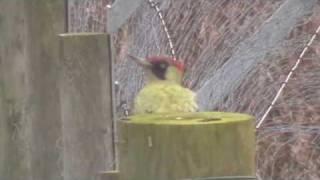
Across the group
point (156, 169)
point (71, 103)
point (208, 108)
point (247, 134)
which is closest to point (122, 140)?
point (156, 169)

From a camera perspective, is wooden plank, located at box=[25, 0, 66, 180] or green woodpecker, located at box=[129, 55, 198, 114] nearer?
green woodpecker, located at box=[129, 55, 198, 114]

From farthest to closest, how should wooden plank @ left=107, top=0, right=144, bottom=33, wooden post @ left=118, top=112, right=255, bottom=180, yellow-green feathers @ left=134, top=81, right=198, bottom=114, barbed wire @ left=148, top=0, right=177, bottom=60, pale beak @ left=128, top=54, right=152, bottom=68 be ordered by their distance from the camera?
barbed wire @ left=148, top=0, right=177, bottom=60
wooden plank @ left=107, top=0, right=144, bottom=33
pale beak @ left=128, top=54, right=152, bottom=68
yellow-green feathers @ left=134, top=81, right=198, bottom=114
wooden post @ left=118, top=112, right=255, bottom=180

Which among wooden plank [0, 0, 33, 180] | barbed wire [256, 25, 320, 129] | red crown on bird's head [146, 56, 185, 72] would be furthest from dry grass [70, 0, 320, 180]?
wooden plank [0, 0, 33, 180]

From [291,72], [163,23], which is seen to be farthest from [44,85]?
[291,72]

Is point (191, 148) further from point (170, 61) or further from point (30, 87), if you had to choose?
point (30, 87)

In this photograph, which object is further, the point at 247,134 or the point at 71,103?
the point at 71,103

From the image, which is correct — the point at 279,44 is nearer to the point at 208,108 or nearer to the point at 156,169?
the point at 208,108

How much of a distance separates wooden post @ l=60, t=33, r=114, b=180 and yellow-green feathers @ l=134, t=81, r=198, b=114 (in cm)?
21

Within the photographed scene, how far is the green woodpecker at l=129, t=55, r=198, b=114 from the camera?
3.73 metres

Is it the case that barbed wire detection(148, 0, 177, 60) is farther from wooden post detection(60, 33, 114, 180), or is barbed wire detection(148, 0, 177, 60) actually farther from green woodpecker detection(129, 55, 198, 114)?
wooden post detection(60, 33, 114, 180)

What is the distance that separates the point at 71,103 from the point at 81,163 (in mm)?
247

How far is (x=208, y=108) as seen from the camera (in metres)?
4.35

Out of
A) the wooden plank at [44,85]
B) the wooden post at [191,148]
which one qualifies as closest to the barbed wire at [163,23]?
the wooden plank at [44,85]

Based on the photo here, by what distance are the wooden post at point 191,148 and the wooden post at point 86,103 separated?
4.84 feet
